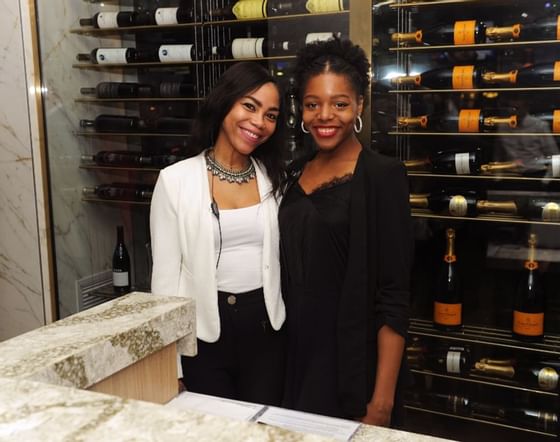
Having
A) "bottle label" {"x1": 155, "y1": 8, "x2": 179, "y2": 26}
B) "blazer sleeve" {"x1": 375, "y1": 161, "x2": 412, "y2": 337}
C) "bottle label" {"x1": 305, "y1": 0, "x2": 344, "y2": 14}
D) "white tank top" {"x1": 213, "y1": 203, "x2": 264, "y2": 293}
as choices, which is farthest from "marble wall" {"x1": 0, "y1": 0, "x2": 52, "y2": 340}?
"blazer sleeve" {"x1": 375, "y1": 161, "x2": 412, "y2": 337}

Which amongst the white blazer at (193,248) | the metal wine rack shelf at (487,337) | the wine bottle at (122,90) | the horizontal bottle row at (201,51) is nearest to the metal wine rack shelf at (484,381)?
the metal wine rack shelf at (487,337)

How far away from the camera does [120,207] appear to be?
316 cm

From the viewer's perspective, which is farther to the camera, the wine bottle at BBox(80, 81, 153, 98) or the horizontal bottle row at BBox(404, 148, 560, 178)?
the wine bottle at BBox(80, 81, 153, 98)

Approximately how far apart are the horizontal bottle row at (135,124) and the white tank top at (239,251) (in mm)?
1204

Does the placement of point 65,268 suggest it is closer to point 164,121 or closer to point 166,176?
point 164,121

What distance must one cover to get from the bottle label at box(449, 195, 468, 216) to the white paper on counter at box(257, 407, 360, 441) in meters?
1.33

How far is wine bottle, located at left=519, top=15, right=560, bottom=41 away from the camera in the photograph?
84.0 inches

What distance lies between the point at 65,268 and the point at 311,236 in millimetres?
1852

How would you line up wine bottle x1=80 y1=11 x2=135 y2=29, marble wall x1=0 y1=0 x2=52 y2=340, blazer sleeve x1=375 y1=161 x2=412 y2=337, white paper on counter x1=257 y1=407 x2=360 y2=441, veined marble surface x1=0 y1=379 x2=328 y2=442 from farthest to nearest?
marble wall x1=0 y1=0 x2=52 y2=340
wine bottle x1=80 y1=11 x2=135 y2=29
blazer sleeve x1=375 y1=161 x2=412 y2=337
white paper on counter x1=257 y1=407 x2=360 y2=441
veined marble surface x1=0 y1=379 x2=328 y2=442

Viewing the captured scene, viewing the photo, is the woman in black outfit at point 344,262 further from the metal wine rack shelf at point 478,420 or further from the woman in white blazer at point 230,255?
→ the metal wine rack shelf at point 478,420

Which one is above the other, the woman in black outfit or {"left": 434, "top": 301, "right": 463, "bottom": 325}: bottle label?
the woman in black outfit

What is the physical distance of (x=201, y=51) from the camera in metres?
2.68

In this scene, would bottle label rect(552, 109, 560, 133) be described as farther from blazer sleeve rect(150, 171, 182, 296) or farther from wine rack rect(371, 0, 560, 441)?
blazer sleeve rect(150, 171, 182, 296)

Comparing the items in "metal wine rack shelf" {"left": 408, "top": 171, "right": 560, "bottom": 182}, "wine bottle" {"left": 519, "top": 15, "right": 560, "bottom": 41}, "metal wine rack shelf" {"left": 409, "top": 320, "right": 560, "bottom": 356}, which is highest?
"wine bottle" {"left": 519, "top": 15, "right": 560, "bottom": 41}
